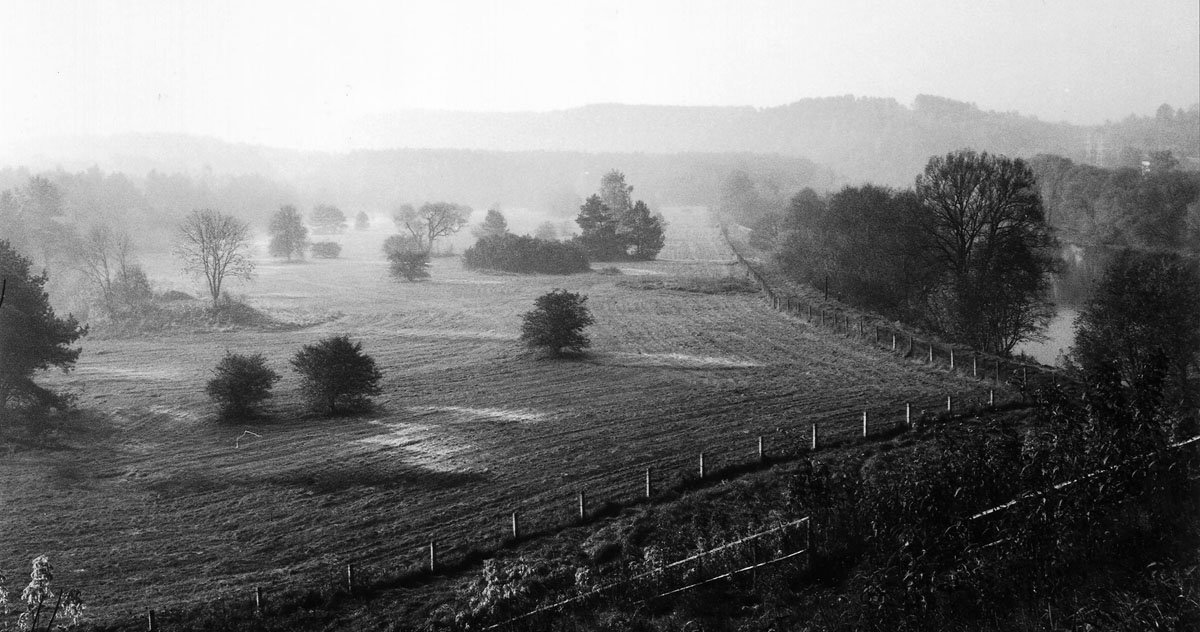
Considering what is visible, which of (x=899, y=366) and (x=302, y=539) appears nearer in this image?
(x=302, y=539)

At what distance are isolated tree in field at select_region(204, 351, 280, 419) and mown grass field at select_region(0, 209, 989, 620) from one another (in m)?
0.67

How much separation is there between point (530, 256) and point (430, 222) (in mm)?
14299

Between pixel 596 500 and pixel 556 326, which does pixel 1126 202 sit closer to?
pixel 556 326

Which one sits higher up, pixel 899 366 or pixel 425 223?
pixel 425 223

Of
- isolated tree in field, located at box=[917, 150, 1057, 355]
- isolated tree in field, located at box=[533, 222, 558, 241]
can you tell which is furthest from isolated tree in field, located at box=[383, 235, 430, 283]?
isolated tree in field, located at box=[917, 150, 1057, 355]

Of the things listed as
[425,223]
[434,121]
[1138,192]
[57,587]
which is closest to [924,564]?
[57,587]

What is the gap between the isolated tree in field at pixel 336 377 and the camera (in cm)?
2286

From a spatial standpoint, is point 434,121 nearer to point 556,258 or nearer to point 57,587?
point 556,258

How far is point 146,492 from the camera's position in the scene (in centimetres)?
1633

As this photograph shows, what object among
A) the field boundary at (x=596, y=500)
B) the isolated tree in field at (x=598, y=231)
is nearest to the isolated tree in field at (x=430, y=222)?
the isolated tree in field at (x=598, y=231)

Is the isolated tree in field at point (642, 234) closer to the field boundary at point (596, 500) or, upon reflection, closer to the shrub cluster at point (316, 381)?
the shrub cluster at point (316, 381)

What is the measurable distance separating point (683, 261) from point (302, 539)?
54188mm

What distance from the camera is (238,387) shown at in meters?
22.2

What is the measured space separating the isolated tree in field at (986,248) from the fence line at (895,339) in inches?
160
